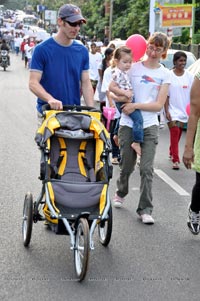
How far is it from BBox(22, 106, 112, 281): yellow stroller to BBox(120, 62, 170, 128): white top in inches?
45.0

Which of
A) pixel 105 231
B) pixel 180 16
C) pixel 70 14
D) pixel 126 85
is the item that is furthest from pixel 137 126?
pixel 180 16

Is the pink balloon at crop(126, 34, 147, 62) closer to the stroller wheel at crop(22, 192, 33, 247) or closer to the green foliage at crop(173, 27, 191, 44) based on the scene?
the stroller wheel at crop(22, 192, 33, 247)

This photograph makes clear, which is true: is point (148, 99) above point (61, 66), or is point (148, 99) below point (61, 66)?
below

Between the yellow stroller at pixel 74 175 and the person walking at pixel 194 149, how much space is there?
2.66 feet

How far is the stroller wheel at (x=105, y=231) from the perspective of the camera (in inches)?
258

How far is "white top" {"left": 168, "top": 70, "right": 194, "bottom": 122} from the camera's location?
11367 millimetres

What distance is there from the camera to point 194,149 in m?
7.03

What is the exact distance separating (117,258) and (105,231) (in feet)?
1.20

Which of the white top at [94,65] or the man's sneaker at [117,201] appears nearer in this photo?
the man's sneaker at [117,201]

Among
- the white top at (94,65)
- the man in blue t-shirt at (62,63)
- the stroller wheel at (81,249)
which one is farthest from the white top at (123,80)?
the white top at (94,65)

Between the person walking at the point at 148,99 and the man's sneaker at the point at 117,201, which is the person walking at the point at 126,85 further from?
the man's sneaker at the point at 117,201

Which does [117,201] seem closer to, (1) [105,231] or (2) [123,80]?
(2) [123,80]

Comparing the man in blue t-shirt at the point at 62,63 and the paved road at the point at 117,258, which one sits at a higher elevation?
the man in blue t-shirt at the point at 62,63

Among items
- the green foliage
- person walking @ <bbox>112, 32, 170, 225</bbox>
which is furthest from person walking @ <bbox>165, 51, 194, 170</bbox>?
the green foliage
